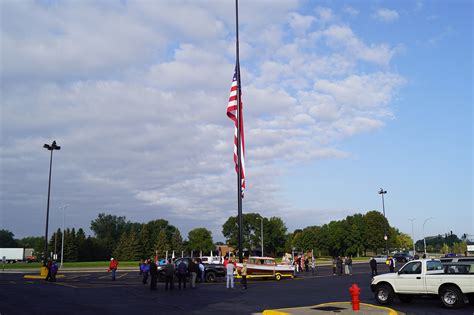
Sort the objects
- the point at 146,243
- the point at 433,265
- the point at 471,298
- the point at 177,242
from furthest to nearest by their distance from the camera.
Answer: the point at 177,242 < the point at 146,243 < the point at 433,265 < the point at 471,298

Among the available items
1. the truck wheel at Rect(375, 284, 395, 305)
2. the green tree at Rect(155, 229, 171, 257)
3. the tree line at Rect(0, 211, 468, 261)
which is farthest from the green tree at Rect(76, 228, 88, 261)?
the truck wheel at Rect(375, 284, 395, 305)

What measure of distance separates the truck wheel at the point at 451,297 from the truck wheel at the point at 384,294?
176 centimetres

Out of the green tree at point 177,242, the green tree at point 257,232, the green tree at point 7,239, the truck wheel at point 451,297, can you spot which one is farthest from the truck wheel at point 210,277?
the green tree at point 7,239

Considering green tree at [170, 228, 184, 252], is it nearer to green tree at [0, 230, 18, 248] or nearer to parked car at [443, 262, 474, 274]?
green tree at [0, 230, 18, 248]

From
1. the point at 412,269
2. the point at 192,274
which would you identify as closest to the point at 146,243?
the point at 192,274

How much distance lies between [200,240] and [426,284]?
400 ft

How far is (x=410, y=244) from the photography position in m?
158

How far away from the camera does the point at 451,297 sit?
1471 centimetres

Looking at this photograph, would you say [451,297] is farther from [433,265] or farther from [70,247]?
[70,247]

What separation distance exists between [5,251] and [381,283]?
99.5 m

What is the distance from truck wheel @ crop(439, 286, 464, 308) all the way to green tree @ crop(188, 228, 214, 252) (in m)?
119

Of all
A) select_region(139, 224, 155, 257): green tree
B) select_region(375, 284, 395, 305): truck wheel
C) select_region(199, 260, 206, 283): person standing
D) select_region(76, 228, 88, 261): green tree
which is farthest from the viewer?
select_region(139, 224, 155, 257): green tree

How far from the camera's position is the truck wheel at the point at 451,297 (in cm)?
1447

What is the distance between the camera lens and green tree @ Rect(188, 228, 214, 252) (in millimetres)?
132500
